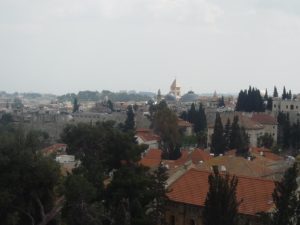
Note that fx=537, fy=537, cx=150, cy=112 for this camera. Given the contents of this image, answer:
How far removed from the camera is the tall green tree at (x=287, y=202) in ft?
53.7

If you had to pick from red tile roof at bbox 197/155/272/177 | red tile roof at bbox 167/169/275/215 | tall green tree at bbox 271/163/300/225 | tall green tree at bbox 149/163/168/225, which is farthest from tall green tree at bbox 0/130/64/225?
red tile roof at bbox 197/155/272/177

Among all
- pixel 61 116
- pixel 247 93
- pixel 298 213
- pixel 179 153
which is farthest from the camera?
pixel 61 116

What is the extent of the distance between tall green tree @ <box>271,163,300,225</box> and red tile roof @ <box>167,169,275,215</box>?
4.74 m

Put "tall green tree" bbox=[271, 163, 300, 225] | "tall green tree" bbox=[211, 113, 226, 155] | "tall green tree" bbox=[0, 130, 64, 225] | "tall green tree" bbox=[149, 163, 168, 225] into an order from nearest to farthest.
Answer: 1. "tall green tree" bbox=[271, 163, 300, 225]
2. "tall green tree" bbox=[149, 163, 168, 225]
3. "tall green tree" bbox=[0, 130, 64, 225]
4. "tall green tree" bbox=[211, 113, 226, 155]

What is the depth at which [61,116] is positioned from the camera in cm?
11719

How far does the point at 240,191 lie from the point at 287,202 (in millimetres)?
6726

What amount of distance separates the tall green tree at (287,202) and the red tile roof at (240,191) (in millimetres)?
4740

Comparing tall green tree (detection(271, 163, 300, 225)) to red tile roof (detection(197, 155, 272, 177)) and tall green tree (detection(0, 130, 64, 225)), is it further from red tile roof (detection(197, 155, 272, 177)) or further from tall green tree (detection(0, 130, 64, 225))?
red tile roof (detection(197, 155, 272, 177))

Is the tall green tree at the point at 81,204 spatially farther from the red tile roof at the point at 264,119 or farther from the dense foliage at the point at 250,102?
the dense foliage at the point at 250,102

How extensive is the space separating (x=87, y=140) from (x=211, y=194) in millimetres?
14982

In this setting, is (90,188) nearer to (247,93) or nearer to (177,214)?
A: (177,214)

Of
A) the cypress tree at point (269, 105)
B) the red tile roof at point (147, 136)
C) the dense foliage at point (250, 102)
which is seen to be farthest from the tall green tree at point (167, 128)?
the cypress tree at point (269, 105)

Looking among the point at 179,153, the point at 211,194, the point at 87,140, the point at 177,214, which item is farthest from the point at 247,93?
the point at 211,194

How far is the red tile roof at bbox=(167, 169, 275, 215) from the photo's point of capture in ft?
72.7
